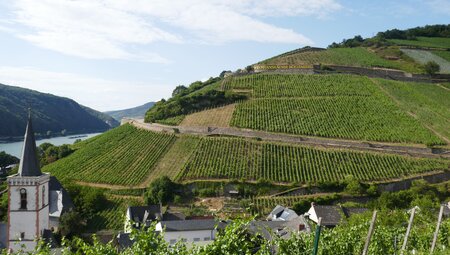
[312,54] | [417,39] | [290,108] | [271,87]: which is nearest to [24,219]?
[290,108]

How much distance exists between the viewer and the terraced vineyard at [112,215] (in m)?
34.2

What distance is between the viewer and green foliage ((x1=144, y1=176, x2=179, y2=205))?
37469 millimetres

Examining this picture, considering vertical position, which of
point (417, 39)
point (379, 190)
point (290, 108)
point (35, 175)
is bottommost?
point (379, 190)

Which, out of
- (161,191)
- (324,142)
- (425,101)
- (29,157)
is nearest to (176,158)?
(161,191)

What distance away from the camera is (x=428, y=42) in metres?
104

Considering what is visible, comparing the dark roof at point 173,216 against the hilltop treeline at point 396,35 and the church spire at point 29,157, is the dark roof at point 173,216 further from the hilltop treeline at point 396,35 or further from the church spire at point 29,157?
the hilltop treeline at point 396,35

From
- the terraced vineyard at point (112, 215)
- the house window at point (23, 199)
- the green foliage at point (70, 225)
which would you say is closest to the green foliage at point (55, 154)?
the terraced vineyard at point (112, 215)

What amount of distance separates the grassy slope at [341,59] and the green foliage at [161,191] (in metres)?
44.8

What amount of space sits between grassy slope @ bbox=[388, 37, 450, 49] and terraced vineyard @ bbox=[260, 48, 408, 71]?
1595 cm

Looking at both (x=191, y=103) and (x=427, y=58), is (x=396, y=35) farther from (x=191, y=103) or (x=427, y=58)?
(x=191, y=103)

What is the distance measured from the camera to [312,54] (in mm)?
86500

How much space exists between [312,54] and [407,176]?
48623 millimetres

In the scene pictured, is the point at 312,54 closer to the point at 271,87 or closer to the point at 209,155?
the point at 271,87

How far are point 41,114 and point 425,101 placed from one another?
13149 cm
